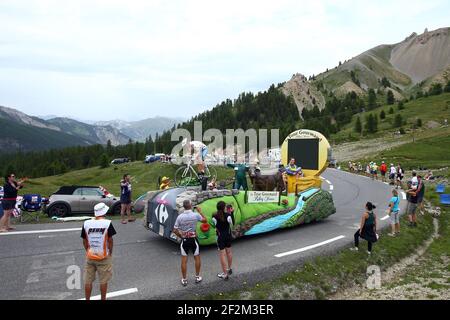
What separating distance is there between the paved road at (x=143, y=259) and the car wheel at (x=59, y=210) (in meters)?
2.16

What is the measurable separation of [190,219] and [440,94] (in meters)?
151

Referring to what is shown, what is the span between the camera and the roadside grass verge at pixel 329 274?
8.41 metres

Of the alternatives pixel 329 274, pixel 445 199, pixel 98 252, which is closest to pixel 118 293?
pixel 98 252

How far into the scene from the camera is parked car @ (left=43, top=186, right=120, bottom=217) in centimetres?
1578

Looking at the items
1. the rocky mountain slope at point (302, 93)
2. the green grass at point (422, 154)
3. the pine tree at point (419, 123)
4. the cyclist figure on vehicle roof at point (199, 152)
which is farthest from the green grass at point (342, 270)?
the rocky mountain slope at point (302, 93)

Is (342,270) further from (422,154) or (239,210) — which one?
(422,154)

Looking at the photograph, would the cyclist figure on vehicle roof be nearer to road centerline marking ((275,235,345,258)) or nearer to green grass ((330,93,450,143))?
road centerline marking ((275,235,345,258))

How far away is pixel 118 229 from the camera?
13.5 m

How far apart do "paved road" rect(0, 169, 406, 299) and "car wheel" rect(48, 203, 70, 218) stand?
216cm

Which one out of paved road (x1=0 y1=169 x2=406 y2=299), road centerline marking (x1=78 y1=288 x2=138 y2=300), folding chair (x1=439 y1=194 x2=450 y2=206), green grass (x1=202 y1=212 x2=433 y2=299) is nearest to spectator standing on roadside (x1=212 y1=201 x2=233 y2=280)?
paved road (x1=0 y1=169 x2=406 y2=299)

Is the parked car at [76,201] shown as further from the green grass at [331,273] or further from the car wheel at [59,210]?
the green grass at [331,273]
